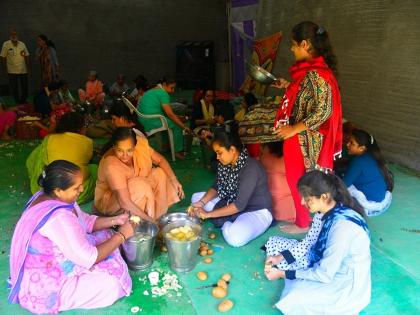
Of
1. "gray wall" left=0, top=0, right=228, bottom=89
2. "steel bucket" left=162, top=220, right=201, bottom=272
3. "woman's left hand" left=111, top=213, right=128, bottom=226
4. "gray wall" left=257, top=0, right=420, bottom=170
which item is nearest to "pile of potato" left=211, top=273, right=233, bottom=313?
"steel bucket" left=162, top=220, right=201, bottom=272

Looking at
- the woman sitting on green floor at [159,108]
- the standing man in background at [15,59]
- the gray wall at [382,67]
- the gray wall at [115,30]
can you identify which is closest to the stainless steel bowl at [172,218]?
the woman sitting on green floor at [159,108]

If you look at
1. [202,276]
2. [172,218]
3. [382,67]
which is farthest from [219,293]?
[382,67]

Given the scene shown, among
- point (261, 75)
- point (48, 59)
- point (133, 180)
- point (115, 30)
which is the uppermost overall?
point (115, 30)

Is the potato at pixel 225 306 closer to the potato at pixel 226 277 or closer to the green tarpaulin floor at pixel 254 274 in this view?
the green tarpaulin floor at pixel 254 274

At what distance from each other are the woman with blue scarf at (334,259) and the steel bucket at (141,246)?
3.04 feet

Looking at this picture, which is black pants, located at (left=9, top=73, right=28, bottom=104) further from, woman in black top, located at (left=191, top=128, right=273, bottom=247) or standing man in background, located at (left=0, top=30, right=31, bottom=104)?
woman in black top, located at (left=191, top=128, right=273, bottom=247)

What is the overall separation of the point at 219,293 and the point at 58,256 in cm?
94

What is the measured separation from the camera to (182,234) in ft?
8.84

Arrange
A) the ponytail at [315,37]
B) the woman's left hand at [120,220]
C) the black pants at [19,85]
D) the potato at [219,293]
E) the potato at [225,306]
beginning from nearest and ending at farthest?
the potato at [225,306]
the potato at [219,293]
the woman's left hand at [120,220]
the ponytail at [315,37]
the black pants at [19,85]

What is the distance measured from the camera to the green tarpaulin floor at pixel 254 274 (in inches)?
93.7

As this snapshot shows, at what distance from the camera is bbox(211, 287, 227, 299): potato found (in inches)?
96.1

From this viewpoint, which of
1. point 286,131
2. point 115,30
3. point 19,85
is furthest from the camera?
point 115,30

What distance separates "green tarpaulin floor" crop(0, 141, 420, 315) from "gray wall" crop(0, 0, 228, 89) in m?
8.78

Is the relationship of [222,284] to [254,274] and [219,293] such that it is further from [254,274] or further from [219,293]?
[254,274]
